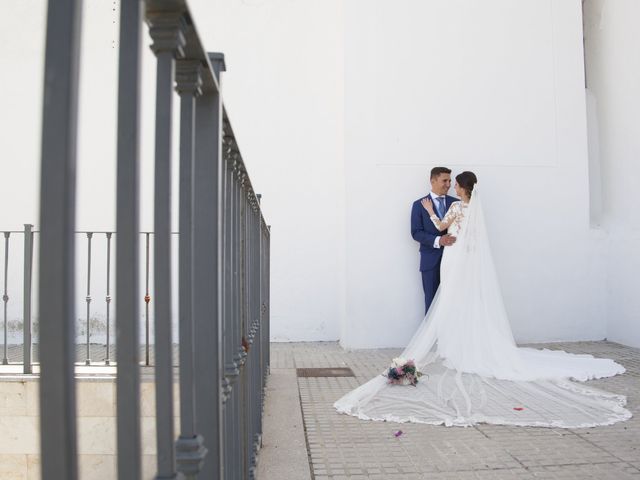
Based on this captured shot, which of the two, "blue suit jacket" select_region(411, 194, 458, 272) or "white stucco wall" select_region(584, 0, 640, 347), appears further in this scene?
"white stucco wall" select_region(584, 0, 640, 347)

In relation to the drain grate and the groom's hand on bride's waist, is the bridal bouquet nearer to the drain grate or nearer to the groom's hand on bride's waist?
the drain grate

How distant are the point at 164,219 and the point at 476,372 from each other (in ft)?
13.2

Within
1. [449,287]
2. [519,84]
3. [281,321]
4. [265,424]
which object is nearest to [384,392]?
[265,424]

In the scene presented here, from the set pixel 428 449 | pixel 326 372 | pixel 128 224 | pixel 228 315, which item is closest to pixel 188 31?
pixel 128 224

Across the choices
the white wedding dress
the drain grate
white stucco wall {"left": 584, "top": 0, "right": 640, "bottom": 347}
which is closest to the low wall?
the drain grate

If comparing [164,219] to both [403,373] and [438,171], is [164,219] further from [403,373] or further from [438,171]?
[438,171]

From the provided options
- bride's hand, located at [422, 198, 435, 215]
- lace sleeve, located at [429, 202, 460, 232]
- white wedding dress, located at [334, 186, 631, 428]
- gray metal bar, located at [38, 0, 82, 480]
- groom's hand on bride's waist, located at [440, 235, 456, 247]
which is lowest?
white wedding dress, located at [334, 186, 631, 428]

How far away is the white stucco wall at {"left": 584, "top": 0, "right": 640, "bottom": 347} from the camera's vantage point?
5879 mm

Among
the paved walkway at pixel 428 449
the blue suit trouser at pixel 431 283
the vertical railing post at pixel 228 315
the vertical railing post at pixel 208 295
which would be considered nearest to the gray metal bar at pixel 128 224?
the vertical railing post at pixel 208 295

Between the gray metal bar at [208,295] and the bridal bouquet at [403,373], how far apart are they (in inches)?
116

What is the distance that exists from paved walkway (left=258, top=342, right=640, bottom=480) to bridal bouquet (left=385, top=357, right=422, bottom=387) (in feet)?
1.44

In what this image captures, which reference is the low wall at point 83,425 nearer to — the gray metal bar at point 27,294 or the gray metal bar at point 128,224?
the gray metal bar at point 27,294

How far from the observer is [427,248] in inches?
229

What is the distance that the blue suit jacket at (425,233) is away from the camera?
226 inches
